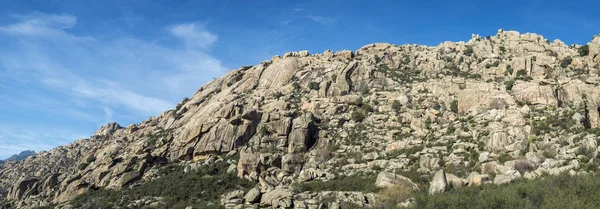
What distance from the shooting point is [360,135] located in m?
64.0

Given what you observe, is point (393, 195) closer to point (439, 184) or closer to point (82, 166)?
point (439, 184)

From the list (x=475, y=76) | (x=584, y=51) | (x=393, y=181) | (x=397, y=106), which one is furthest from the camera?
(x=475, y=76)

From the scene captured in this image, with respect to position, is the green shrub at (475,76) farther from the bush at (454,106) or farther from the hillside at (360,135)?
the bush at (454,106)

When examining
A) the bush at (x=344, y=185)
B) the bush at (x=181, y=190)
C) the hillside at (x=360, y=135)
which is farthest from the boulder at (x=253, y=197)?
the bush at (x=181, y=190)

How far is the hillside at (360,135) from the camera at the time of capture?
149 ft

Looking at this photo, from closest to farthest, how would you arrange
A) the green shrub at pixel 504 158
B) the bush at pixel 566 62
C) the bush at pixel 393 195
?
the bush at pixel 393 195, the green shrub at pixel 504 158, the bush at pixel 566 62

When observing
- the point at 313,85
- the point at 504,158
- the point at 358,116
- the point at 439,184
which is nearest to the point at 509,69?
the point at 358,116

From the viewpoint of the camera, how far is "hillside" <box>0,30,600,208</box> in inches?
1790

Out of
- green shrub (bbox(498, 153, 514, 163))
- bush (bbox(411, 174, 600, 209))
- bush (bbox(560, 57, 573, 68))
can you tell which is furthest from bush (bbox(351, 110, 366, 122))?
bush (bbox(560, 57, 573, 68))

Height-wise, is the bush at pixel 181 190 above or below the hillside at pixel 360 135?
below

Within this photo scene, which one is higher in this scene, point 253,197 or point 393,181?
point 393,181

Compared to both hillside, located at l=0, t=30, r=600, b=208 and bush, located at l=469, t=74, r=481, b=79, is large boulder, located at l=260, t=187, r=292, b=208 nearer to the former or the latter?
hillside, located at l=0, t=30, r=600, b=208

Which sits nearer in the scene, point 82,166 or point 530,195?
point 530,195

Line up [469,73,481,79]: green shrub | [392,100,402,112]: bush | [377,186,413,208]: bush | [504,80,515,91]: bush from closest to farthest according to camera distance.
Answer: [377,186,413,208]: bush, [504,80,515,91]: bush, [392,100,402,112]: bush, [469,73,481,79]: green shrub
